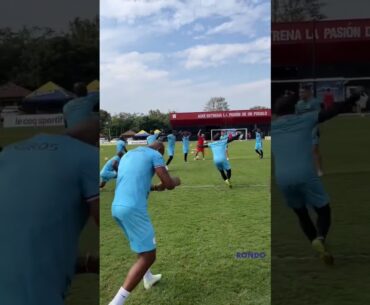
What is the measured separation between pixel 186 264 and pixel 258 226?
0.34 meters

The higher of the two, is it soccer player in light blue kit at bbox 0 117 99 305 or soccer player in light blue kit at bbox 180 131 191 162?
soccer player in light blue kit at bbox 180 131 191 162

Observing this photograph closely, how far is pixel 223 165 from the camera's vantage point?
2.03 meters

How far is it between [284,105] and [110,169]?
2.64 ft

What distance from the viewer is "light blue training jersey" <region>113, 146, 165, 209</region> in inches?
73.2

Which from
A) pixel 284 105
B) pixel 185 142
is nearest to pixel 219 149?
pixel 185 142

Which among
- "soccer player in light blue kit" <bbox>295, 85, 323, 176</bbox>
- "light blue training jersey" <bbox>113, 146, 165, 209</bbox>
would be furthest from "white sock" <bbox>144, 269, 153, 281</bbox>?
"soccer player in light blue kit" <bbox>295, 85, 323, 176</bbox>

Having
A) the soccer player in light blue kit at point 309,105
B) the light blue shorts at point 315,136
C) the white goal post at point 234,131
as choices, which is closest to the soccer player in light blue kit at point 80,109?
the white goal post at point 234,131

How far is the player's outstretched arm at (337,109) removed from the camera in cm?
215

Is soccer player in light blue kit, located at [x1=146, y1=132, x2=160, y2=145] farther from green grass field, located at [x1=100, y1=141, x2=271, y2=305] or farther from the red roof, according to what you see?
the red roof

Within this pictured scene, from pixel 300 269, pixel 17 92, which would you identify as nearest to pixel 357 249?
pixel 300 269

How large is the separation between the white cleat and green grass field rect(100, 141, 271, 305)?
2 centimetres

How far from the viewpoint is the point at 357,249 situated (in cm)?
310

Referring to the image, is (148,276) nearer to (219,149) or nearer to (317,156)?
(219,149)

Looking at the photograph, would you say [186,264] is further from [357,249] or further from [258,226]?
[357,249]
